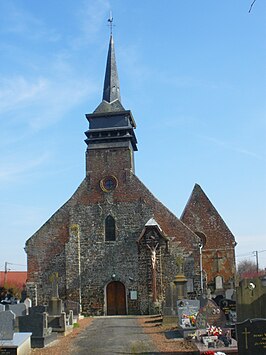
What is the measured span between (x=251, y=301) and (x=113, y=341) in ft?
14.4

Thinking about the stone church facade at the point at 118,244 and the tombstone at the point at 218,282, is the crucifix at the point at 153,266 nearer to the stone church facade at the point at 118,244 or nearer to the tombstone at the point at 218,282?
the stone church facade at the point at 118,244

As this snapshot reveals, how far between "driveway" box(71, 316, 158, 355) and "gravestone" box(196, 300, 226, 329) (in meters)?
1.60

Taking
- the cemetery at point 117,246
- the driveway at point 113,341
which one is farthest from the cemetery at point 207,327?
the cemetery at point 117,246

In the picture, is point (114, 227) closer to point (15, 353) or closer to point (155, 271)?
point (155, 271)

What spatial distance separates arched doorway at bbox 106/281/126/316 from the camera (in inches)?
1096

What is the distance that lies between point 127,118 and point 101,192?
199 inches

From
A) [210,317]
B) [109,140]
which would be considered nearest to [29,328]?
[210,317]

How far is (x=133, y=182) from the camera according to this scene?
29594mm

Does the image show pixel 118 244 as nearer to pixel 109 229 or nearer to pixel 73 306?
pixel 109 229

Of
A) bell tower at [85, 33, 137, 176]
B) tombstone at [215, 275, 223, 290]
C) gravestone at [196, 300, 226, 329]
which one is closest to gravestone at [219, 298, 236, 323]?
gravestone at [196, 300, 226, 329]

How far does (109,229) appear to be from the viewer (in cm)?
2892

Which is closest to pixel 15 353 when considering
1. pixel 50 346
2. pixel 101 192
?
pixel 50 346

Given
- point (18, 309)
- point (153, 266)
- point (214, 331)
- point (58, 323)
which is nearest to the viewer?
point (214, 331)

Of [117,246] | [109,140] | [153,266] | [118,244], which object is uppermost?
[109,140]
